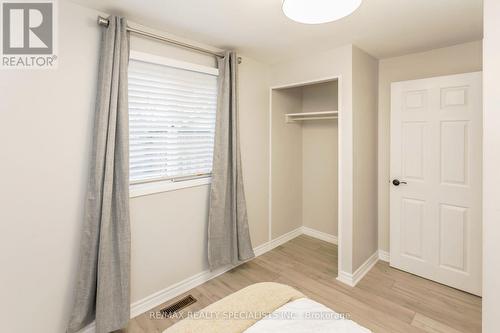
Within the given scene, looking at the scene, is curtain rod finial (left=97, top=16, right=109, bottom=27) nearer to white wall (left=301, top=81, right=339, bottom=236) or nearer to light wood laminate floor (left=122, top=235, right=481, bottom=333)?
light wood laminate floor (left=122, top=235, right=481, bottom=333)

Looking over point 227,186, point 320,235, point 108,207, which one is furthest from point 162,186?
point 320,235

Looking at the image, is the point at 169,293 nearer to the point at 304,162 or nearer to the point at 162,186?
the point at 162,186

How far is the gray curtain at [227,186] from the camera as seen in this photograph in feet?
8.52

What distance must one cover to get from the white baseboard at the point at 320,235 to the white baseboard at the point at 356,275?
Answer: 65 centimetres

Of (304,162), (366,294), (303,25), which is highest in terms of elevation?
(303,25)

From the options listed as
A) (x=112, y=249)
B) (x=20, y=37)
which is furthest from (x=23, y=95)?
(x=112, y=249)

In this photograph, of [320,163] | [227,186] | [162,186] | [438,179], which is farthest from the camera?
[320,163]

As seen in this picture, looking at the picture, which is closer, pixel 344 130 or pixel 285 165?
pixel 344 130

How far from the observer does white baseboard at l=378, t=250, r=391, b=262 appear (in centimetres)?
307

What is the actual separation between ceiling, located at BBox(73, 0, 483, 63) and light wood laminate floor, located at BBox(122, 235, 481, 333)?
7.82ft

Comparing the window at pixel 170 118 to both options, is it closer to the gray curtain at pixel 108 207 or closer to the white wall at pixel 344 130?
the gray curtain at pixel 108 207

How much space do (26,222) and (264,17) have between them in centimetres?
218

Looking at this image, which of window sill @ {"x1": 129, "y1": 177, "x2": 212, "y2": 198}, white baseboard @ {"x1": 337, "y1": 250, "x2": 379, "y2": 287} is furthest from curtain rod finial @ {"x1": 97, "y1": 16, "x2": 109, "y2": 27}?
white baseboard @ {"x1": 337, "y1": 250, "x2": 379, "y2": 287}

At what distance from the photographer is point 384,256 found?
3107 mm
